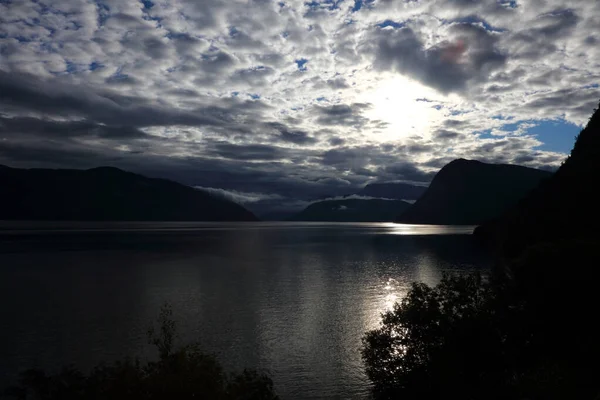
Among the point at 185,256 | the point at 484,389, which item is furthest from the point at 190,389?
the point at 185,256

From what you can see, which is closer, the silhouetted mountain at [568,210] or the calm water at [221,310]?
the calm water at [221,310]

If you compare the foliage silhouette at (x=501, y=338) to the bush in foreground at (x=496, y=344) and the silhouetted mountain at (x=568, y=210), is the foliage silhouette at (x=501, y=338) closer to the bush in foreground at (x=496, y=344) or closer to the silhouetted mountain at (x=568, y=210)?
the bush in foreground at (x=496, y=344)

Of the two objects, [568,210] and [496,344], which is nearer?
[496,344]

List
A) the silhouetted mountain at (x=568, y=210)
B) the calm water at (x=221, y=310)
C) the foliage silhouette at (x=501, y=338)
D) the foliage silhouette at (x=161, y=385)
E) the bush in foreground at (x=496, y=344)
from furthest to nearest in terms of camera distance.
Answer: the silhouetted mountain at (x=568, y=210)
the calm water at (x=221, y=310)
the foliage silhouette at (x=501, y=338)
the bush in foreground at (x=496, y=344)
the foliage silhouette at (x=161, y=385)

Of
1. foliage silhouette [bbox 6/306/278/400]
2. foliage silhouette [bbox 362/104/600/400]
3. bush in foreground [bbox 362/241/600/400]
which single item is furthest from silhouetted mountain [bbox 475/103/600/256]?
foliage silhouette [bbox 6/306/278/400]

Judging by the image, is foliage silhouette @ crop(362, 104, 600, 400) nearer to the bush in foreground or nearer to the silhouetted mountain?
the bush in foreground

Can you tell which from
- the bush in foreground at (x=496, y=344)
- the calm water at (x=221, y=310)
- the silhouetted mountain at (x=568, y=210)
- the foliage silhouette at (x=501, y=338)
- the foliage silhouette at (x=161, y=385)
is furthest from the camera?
the silhouetted mountain at (x=568, y=210)

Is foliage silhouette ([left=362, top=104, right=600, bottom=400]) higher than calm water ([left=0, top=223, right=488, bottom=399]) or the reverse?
higher

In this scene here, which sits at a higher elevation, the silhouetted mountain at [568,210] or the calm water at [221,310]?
the silhouetted mountain at [568,210]

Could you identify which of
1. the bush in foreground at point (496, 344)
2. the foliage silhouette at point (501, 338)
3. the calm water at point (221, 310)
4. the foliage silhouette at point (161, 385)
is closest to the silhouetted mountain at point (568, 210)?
the calm water at point (221, 310)

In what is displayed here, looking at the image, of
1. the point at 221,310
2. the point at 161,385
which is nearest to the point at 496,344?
the point at 161,385

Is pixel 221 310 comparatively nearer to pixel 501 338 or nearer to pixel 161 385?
pixel 501 338


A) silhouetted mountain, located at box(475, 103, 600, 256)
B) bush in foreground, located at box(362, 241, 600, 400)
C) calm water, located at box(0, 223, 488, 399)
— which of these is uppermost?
silhouetted mountain, located at box(475, 103, 600, 256)

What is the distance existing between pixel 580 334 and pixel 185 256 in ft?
467
